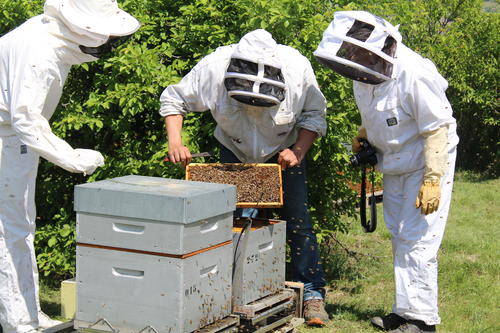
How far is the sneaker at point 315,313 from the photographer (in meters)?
4.69

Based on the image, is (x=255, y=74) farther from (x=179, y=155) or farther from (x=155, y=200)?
(x=155, y=200)

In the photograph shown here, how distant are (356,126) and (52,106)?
7.03ft

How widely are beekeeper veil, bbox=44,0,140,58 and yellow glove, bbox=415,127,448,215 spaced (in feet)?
5.57

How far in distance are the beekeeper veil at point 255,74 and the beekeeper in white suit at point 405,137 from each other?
0.91ft

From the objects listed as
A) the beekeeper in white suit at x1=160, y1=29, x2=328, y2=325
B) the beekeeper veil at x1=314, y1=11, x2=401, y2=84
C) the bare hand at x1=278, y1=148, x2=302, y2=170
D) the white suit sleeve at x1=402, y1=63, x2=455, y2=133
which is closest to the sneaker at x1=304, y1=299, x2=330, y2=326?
the beekeeper in white suit at x1=160, y1=29, x2=328, y2=325

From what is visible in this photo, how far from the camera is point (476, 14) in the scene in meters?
12.4

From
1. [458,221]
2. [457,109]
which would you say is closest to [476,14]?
[457,109]

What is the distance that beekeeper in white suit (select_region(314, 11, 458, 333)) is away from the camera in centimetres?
412

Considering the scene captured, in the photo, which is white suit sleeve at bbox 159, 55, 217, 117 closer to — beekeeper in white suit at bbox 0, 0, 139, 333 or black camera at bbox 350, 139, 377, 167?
beekeeper in white suit at bbox 0, 0, 139, 333

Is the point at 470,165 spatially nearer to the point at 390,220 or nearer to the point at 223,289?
the point at 390,220

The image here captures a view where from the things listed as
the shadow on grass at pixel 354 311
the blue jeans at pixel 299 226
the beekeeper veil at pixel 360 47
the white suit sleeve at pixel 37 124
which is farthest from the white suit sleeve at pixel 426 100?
the white suit sleeve at pixel 37 124

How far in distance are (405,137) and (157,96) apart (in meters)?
1.82

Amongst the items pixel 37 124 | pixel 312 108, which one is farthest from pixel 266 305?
pixel 37 124

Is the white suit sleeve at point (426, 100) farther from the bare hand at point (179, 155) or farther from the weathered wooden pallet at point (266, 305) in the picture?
the bare hand at point (179, 155)
